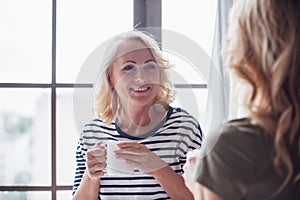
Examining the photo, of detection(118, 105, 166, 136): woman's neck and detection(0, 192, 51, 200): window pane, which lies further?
detection(0, 192, 51, 200): window pane

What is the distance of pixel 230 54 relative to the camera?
2.85 ft

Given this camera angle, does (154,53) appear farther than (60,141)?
No

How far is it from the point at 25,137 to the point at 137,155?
0.69 metres

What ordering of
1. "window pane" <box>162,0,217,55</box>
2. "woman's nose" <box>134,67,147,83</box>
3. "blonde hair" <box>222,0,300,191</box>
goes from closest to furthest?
1. "blonde hair" <box>222,0,300,191</box>
2. "woman's nose" <box>134,67,147,83</box>
3. "window pane" <box>162,0,217,55</box>

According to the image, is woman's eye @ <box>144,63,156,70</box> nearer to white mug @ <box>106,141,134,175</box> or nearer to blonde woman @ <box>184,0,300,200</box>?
white mug @ <box>106,141,134,175</box>

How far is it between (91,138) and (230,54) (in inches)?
22.0

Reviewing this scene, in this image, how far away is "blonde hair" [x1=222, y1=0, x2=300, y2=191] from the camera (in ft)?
2.65

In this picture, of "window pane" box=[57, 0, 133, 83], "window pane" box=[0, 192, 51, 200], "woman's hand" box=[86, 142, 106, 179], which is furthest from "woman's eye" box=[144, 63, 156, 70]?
"window pane" box=[0, 192, 51, 200]

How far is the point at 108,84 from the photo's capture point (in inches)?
50.9

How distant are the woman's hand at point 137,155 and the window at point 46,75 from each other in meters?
0.58

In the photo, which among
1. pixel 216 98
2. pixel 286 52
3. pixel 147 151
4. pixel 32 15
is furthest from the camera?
pixel 32 15

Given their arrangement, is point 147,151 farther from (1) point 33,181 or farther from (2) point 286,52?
(1) point 33,181

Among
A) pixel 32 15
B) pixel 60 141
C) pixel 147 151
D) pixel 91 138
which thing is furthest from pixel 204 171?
pixel 32 15

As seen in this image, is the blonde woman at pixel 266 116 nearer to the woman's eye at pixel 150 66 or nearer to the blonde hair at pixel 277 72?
the blonde hair at pixel 277 72
